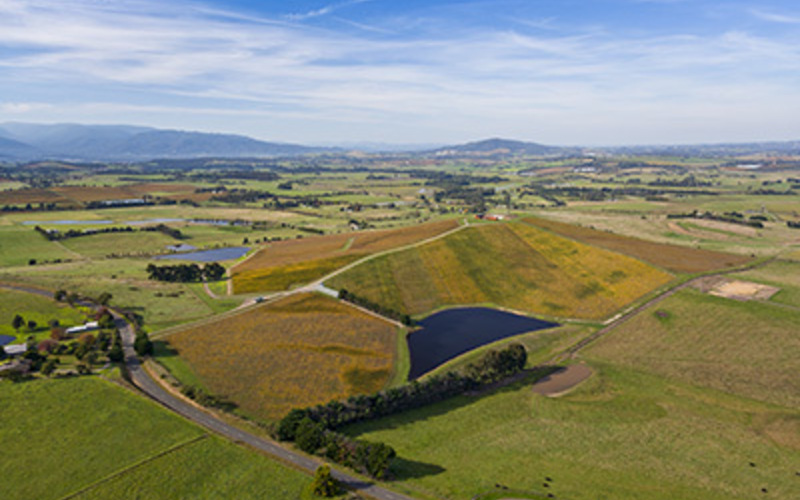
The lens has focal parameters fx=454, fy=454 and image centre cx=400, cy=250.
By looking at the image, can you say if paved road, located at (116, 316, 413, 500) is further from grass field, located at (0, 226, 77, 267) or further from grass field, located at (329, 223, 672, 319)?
grass field, located at (0, 226, 77, 267)

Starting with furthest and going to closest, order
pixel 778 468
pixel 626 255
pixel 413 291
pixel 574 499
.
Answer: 1. pixel 626 255
2. pixel 413 291
3. pixel 778 468
4. pixel 574 499

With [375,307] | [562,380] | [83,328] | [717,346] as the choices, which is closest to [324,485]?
[562,380]

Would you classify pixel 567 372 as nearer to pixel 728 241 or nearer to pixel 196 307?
pixel 196 307

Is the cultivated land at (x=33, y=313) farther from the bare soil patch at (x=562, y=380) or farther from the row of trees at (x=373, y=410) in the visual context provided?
the bare soil patch at (x=562, y=380)

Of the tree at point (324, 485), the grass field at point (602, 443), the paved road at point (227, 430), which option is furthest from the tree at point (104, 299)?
the tree at point (324, 485)

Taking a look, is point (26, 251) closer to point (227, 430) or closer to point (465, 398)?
point (227, 430)

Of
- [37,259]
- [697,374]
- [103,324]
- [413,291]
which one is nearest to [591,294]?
[697,374]

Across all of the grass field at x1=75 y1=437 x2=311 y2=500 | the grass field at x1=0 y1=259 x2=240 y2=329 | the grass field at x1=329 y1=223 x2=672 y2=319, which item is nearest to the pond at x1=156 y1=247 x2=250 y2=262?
the grass field at x1=0 y1=259 x2=240 y2=329
